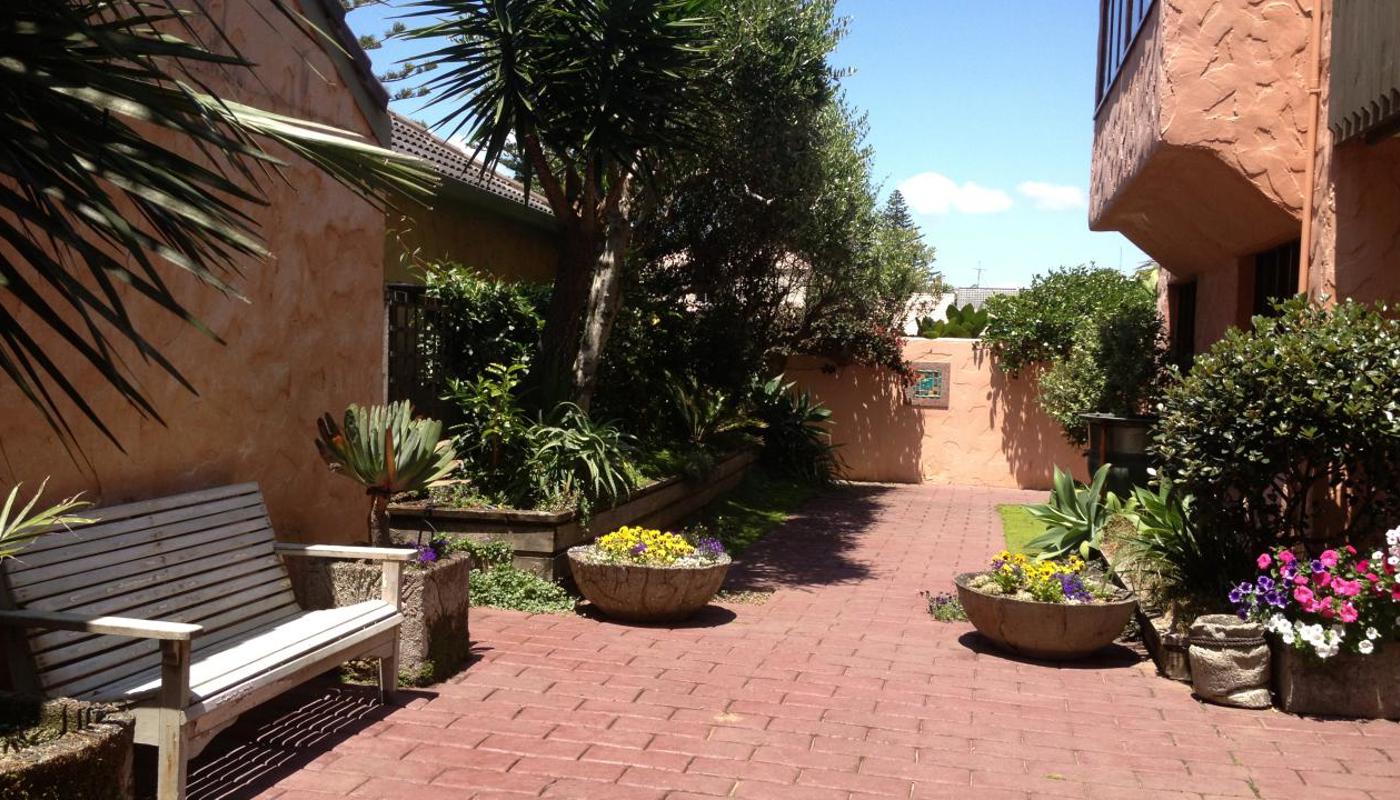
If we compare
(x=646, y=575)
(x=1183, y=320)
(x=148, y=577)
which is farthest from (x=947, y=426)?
(x=148, y=577)

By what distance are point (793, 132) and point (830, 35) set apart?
4.01 ft

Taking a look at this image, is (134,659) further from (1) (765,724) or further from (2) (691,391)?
(2) (691,391)

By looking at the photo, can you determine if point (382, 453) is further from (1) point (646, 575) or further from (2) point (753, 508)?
(2) point (753, 508)

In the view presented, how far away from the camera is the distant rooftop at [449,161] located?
13.2 metres

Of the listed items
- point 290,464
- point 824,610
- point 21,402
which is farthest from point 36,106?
point 824,610

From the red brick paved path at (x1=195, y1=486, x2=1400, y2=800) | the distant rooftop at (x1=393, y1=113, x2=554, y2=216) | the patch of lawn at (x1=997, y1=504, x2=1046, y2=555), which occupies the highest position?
the distant rooftop at (x1=393, y1=113, x2=554, y2=216)

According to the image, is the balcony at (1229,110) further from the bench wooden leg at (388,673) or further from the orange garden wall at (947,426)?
the orange garden wall at (947,426)

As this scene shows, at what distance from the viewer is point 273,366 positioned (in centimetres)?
620

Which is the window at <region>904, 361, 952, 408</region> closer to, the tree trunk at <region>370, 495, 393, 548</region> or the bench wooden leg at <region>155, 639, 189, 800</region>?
the tree trunk at <region>370, 495, 393, 548</region>

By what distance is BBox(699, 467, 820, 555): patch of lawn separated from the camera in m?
12.0

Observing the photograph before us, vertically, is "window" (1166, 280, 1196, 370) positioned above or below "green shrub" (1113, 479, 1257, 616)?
above

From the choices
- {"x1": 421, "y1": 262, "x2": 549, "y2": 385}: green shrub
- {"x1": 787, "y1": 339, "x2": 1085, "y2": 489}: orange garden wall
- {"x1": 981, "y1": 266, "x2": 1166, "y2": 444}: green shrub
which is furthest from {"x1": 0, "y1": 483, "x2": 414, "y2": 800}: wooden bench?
{"x1": 787, "y1": 339, "x2": 1085, "y2": 489}: orange garden wall

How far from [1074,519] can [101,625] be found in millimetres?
7685

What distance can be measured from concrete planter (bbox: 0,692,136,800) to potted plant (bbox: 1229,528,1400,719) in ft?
17.4
